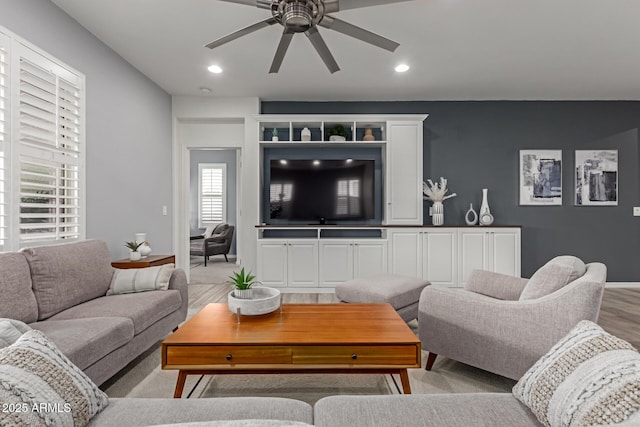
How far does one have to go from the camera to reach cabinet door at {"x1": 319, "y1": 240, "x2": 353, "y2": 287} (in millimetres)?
4465

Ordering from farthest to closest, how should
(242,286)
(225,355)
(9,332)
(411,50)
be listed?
1. (411,50)
2. (242,286)
3. (225,355)
4. (9,332)

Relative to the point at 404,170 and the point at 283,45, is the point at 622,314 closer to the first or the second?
the point at 404,170

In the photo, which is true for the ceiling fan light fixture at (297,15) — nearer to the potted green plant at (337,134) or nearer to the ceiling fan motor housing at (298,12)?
the ceiling fan motor housing at (298,12)

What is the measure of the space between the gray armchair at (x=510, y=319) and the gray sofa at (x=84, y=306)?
1.86 m

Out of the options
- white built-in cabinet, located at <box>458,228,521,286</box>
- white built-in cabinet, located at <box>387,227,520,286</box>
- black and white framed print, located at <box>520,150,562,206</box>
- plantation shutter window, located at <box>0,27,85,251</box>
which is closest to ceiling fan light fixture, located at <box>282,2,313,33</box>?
plantation shutter window, located at <box>0,27,85,251</box>

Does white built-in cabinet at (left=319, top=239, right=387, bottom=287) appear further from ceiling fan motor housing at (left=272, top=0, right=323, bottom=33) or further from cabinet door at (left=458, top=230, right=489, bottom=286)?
ceiling fan motor housing at (left=272, top=0, right=323, bottom=33)

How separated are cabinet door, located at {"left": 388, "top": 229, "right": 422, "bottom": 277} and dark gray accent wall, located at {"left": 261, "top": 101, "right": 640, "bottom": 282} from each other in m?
0.57

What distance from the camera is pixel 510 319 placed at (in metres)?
1.86

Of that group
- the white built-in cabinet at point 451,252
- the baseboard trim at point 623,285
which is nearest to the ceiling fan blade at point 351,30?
the white built-in cabinet at point 451,252

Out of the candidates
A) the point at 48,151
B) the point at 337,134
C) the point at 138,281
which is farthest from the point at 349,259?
the point at 48,151

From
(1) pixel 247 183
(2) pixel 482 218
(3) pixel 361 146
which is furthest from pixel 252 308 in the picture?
(2) pixel 482 218

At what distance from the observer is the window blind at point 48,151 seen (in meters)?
2.43

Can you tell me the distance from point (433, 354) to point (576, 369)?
1.34 m

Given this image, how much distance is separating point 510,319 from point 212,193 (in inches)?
282
